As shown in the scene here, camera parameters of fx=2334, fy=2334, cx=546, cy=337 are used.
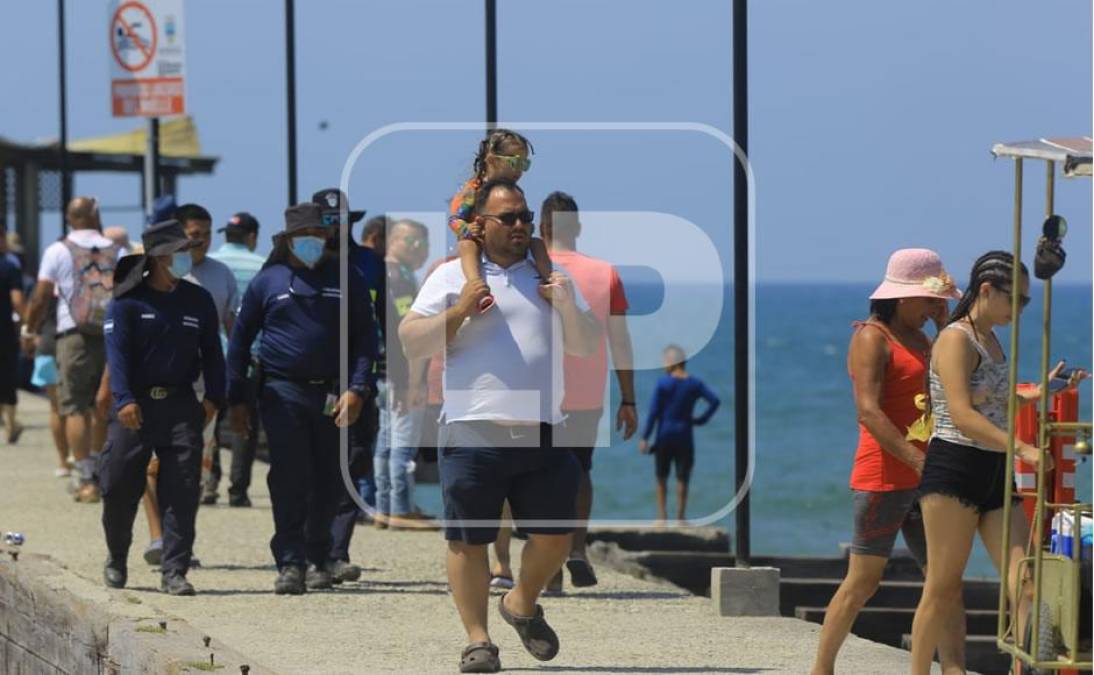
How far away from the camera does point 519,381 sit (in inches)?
354

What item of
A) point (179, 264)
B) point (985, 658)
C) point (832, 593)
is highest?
point (179, 264)

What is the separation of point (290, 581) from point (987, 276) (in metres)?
4.78

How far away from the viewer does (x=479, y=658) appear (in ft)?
29.9

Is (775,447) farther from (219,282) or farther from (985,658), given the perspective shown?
(985,658)

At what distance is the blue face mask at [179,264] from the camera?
38.8 feet

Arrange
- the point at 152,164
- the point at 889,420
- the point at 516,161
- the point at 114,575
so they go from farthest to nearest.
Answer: the point at 152,164
the point at 114,575
the point at 516,161
the point at 889,420

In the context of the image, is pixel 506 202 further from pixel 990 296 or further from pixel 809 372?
pixel 809 372

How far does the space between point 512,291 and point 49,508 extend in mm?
7781

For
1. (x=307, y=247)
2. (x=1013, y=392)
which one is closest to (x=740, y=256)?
(x=307, y=247)

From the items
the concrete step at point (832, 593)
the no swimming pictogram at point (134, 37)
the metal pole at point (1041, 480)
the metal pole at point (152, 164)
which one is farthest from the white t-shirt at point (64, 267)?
the metal pole at point (1041, 480)

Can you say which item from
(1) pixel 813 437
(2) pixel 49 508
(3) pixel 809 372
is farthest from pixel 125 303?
(3) pixel 809 372

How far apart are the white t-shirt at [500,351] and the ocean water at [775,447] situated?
249 cm

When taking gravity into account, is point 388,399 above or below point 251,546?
above

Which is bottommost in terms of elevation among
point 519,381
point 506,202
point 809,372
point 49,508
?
point 809,372
